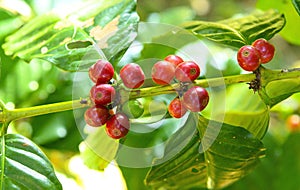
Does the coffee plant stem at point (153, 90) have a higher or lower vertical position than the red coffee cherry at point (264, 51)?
lower

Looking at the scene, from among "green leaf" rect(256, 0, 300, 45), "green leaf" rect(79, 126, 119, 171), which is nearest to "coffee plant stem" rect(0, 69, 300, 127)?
"green leaf" rect(79, 126, 119, 171)

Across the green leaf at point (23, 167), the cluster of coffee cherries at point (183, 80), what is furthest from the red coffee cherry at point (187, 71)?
the green leaf at point (23, 167)

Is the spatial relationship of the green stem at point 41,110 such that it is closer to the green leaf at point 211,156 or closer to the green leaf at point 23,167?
the green leaf at point 23,167

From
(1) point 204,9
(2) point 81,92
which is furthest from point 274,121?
(2) point 81,92

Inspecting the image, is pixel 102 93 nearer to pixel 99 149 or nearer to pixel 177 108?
pixel 177 108

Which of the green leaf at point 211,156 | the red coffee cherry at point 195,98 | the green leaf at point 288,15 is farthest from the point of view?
the green leaf at point 288,15

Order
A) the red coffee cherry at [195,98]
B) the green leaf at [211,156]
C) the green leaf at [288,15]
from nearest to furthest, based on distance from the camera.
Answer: the red coffee cherry at [195,98] < the green leaf at [211,156] < the green leaf at [288,15]

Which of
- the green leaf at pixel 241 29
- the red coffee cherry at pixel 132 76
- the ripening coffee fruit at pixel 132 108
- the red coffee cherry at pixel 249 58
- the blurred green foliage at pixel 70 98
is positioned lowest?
the blurred green foliage at pixel 70 98

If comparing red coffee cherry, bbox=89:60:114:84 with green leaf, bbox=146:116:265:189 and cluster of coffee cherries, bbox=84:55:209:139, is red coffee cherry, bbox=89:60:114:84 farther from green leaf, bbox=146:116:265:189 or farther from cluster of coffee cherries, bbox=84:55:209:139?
green leaf, bbox=146:116:265:189

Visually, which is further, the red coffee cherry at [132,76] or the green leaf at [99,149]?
the green leaf at [99,149]
